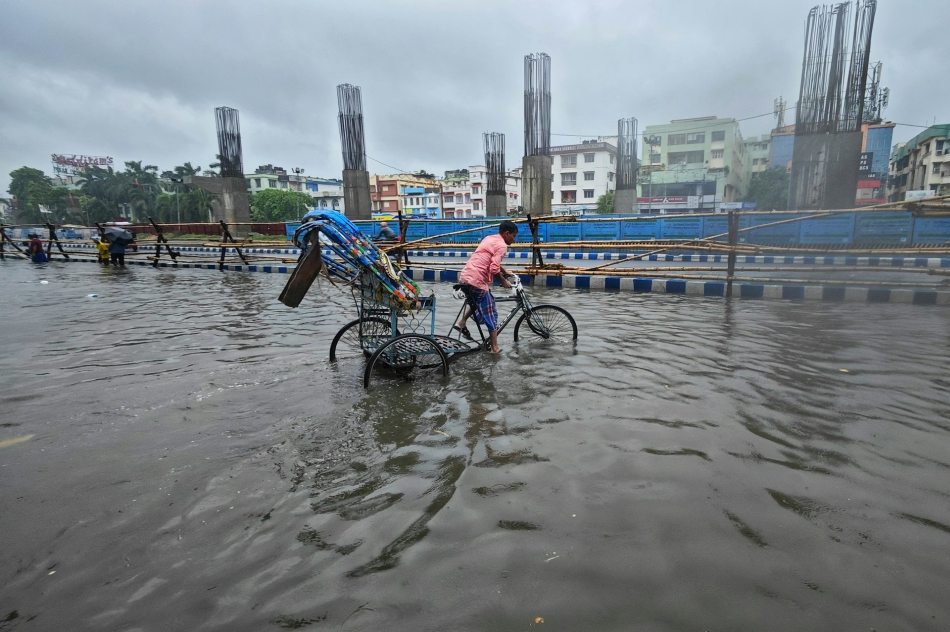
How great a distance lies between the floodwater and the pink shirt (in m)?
0.94

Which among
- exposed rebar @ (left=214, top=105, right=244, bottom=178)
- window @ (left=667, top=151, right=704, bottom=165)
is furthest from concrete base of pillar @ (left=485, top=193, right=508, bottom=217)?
window @ (left=667, top=151, right=704, bottom=165)

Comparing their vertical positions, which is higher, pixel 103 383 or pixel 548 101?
pixel 548 101

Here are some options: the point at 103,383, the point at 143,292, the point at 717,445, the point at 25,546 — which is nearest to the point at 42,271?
the point at 143,292

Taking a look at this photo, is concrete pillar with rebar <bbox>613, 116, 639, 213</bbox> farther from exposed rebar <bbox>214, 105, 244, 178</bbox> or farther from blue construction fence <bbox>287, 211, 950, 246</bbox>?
exposed rebar <bbox>214, 105, 244, 178</bbox>

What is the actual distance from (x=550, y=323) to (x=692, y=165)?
213 ft

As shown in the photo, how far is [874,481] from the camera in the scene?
2.97 m

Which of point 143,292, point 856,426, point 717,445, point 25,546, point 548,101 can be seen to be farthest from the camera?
point 548,101

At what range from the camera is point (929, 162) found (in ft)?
158

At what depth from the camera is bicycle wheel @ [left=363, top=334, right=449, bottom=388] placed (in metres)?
4.78

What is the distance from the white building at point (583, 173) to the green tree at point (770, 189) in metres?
18.5

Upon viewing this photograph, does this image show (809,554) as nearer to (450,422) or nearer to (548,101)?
(450,422)

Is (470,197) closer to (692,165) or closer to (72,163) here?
(692,165)

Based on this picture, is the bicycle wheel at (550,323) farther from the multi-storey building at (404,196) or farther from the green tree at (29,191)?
the green tree at (29,191)

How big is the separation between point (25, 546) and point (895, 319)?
1016 centimetres
